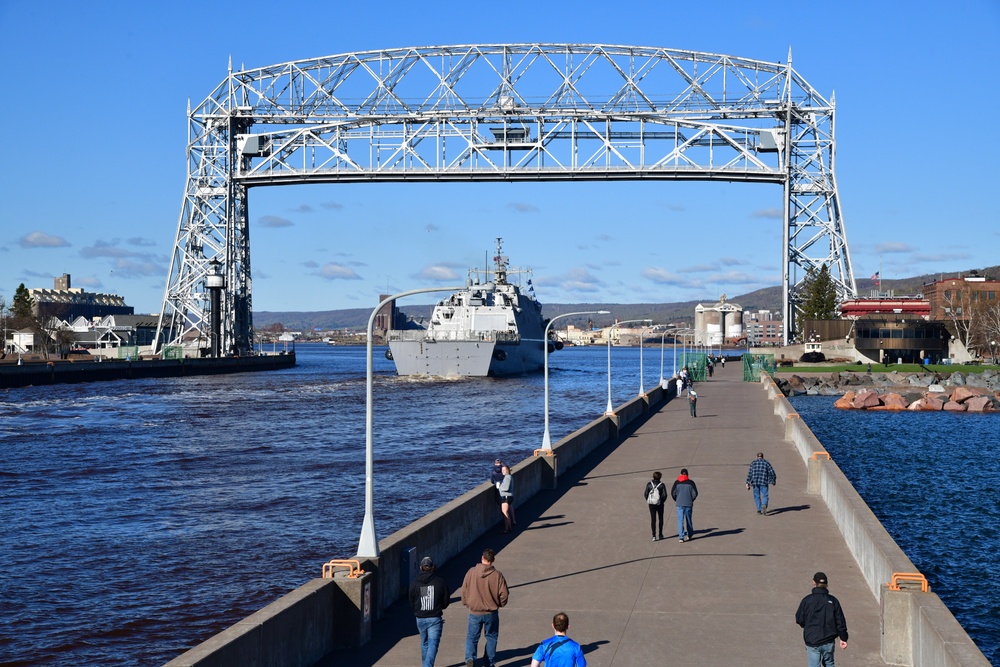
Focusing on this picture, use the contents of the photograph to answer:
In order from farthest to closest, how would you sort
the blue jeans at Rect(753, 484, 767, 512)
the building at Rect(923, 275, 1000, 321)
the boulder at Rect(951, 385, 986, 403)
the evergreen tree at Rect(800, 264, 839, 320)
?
1. the building at Rect(923, 275, 1000, 321)
2. the evergreen tree at Rect(800, 264, 839, 320)
3. the boulder at Rect(951, 385, 986, 403)
4. the blue jeans at Rect(753, 484, 767, 512)

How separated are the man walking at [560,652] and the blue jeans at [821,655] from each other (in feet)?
10.1

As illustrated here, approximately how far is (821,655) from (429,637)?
4260 mm

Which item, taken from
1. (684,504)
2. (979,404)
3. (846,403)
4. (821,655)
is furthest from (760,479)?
(979,404)

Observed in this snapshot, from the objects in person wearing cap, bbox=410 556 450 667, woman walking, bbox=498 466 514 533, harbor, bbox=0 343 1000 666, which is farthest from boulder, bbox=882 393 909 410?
person wearing cap, bbox=410 556 450 667

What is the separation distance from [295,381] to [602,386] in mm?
28979

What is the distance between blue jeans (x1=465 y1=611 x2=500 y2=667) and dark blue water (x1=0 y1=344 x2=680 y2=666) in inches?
243

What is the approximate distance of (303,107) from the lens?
9238 centimetres

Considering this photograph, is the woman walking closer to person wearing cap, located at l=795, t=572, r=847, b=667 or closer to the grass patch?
person wearing cap, located at l=795, t=572, r=847, b=667

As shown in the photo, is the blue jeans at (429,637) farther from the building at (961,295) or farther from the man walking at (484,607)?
the building at (961,295)

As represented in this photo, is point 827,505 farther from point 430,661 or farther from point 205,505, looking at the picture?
point 205,505

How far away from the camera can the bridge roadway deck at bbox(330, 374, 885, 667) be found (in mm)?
13188

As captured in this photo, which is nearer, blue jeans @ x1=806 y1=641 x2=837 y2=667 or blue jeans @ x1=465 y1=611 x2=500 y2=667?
blue jeans @ x1=806 y1=641 x2=837 y2=667

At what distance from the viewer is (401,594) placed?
621 inches

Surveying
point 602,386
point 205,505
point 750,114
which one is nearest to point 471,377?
point 602,386
